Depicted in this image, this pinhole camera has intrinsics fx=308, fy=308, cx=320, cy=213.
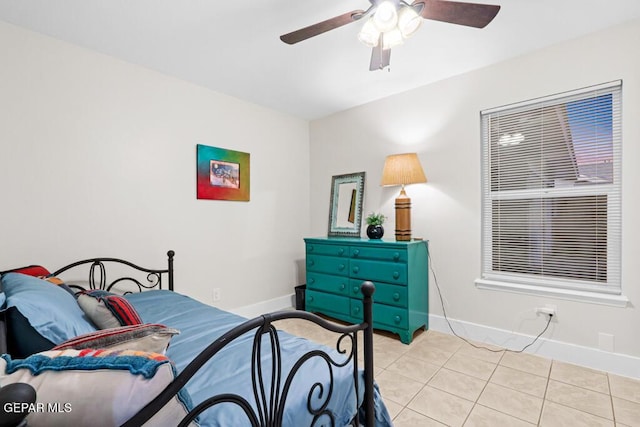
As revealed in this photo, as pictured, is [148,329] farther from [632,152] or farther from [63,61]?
[632,152]

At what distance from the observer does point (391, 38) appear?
1784 mm

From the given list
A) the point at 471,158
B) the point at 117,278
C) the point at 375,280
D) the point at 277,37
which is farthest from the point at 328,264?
the point at 277,37

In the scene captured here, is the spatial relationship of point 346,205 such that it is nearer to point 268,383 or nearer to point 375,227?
point 375,227

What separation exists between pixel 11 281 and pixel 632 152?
378 centimetres

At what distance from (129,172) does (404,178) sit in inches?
96.2

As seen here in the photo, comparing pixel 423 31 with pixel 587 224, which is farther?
pixel 587 224

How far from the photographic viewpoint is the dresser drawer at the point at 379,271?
276cm

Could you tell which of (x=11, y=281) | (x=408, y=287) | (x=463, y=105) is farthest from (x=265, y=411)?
(x=463, y=105)

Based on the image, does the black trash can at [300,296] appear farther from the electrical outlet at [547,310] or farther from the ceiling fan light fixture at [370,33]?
the ceiling fan light fixture at [370,33]

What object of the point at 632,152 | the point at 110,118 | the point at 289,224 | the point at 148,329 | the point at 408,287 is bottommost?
the point at 408,287

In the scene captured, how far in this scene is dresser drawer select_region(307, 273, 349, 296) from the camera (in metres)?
3.17

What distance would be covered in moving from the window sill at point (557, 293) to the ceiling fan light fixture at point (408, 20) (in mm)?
2166

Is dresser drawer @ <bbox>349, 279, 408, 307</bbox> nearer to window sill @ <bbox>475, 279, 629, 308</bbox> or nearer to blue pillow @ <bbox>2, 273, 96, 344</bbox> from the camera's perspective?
window sill @ <bbox>475, 279, 629, 308</bbox>

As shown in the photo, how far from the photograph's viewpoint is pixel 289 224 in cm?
392
